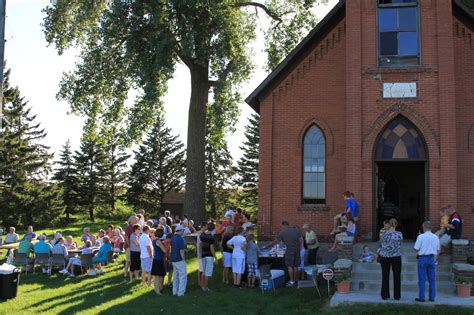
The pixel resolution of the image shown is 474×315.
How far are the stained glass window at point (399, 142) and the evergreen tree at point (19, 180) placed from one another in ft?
107

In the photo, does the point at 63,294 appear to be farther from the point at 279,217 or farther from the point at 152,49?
the point at 152,49

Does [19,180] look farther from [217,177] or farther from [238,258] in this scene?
[238,258]

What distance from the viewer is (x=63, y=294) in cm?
1352

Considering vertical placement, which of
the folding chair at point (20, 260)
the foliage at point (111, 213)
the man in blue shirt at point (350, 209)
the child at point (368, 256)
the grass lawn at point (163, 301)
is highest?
the man in blue shirt at point (350, 209)

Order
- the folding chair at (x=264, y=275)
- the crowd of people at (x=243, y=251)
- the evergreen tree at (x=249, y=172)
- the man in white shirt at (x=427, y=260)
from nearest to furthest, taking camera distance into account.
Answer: the man in white shirt at (x=427, y=260)
the crowd of people at (x=243, y=251)
the folding chair at (x=264, y=275)
the evergreen tree at (x=249, y=172)

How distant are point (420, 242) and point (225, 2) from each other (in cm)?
1458

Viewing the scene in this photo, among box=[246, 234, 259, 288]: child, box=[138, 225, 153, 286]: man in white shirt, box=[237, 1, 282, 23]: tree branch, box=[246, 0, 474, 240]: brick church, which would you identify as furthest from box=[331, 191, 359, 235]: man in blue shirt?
box=[237, 1, 282, 23]: tree branch

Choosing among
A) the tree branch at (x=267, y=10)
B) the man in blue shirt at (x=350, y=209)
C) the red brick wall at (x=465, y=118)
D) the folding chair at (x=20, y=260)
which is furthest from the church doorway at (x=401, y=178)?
the tree branch at (x=267, y=10)

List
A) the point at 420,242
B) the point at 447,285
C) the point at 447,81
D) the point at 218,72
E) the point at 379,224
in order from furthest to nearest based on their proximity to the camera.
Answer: the point at 218,72
the point at 379,224
the point at 447,81
the point at 447,285
the point at 420,242

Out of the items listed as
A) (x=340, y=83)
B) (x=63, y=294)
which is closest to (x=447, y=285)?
(x=340, y=83)

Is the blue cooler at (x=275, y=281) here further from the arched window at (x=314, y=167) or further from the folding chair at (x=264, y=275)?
the arched window at (x=314, y=167)

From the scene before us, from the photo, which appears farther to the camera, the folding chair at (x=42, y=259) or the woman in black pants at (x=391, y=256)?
the folding chair at (x=42, y=259)

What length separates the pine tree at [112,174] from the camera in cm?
5303

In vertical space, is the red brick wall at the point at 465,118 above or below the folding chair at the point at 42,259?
above
